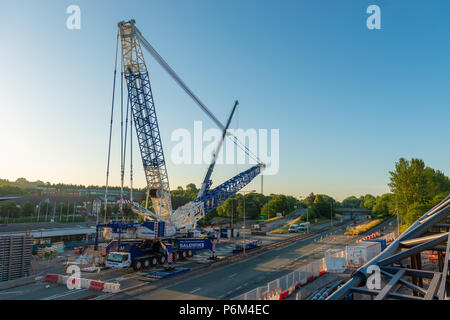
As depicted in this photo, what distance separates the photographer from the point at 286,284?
23172 millimetres

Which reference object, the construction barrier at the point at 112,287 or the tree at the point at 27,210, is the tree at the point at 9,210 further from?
the construction barrier at the point at 112,287

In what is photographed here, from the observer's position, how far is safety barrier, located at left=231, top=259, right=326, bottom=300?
63.7ft

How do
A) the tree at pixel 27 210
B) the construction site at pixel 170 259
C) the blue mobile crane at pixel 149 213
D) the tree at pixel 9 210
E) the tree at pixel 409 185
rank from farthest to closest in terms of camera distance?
1. the tree at pixel 27 210
2. the tree at pixel 9 210
3. the tree at pixel 409 185
4. the blue mobile crane at pixel 149 213
5. the construction site at pixel 170 259

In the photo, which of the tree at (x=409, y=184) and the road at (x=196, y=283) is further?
the tree at (x=409, y=184)

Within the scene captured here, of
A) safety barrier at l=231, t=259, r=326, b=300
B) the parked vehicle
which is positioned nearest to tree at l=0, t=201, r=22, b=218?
the parked vehicle

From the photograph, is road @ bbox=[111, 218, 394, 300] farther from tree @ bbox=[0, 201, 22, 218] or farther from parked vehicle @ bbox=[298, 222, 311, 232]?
tree @ bbox=[0, 201, 22, 218]

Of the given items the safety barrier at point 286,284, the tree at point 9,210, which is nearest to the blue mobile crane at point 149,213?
the safety barrier at point 286,284

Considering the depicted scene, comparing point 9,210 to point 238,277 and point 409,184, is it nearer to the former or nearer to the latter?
point 238,277

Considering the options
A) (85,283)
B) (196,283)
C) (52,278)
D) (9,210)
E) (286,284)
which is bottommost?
(196,283)

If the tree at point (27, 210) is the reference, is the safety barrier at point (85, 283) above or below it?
below

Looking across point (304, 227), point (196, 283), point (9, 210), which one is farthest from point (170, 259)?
point (9, 210)

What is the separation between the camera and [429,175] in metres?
74.4

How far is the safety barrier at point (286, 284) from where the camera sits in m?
19.4

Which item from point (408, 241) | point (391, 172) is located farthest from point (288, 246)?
point (408, 241)
